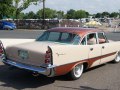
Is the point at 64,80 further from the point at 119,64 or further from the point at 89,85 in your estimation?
the point at 119,64

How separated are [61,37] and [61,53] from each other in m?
1.29

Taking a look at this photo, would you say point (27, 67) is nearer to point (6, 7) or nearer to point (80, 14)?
point (6, 7)

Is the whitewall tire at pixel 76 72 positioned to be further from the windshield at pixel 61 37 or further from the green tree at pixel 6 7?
the green tree at pixel 6 7

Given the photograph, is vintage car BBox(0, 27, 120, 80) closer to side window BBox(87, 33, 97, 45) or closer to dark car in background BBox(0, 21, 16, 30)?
side window BBox(87, 33, 97, 45)

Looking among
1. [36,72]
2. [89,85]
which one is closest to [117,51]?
[89,85]

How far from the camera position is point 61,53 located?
711 centimetres

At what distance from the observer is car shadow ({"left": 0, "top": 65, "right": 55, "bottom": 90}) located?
23.4ft

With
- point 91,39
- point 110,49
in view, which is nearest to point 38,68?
point 91,39

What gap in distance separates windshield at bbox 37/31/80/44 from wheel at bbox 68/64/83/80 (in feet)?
2.24

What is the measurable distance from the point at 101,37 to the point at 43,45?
236 cm

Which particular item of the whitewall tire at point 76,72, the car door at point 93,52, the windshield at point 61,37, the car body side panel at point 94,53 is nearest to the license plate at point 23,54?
the windshield at point 61,37

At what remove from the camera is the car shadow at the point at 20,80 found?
714 cm

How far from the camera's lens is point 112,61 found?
34.4ft

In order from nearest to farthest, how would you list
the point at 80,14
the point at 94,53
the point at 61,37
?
the point at 61,37, the point at 94,53, the point at 80,14
